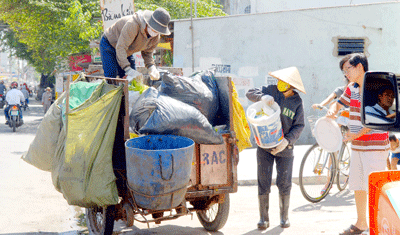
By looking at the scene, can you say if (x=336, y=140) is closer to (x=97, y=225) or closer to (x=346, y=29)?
(x=97, y=225)

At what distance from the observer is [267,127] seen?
430 centimetres

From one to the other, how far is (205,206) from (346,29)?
7433mm

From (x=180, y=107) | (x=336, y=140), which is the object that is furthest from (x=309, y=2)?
(x=180, y=107)

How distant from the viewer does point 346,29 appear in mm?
10211

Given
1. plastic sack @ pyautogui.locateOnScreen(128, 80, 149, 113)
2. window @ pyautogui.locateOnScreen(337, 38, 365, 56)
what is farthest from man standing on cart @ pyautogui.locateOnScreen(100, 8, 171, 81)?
window @ pyautogui.locateOnScreen(337, 38, 365, 56)

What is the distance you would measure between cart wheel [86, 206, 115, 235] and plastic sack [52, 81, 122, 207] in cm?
29

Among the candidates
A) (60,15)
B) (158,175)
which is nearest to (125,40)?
(158,175)

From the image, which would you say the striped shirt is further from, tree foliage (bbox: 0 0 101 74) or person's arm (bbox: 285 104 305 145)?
tree foliage (bbox: 0 0 101 74)

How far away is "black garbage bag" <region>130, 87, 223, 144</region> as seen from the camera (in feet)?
12.1

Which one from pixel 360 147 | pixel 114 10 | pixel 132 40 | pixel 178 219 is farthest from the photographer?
pixel 114 10

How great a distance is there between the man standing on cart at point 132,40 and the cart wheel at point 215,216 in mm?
1588

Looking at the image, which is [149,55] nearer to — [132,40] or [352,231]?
[132,40]

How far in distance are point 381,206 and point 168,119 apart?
81.7 inches

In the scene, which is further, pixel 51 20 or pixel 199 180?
pixel 51 20
